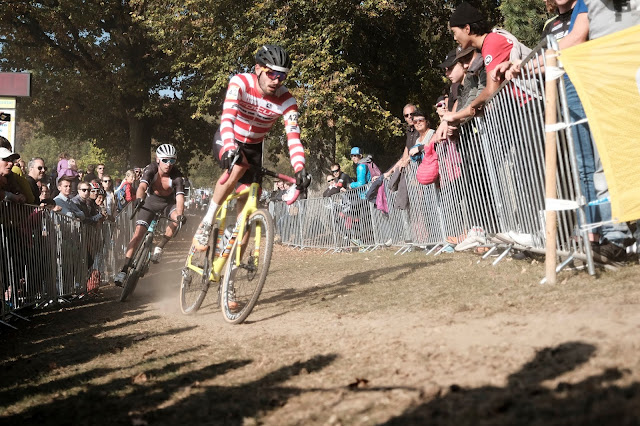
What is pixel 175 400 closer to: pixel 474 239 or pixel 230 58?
pixel 474 239

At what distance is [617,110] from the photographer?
6.09 metres

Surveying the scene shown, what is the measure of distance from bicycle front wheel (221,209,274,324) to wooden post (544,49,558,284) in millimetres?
2444

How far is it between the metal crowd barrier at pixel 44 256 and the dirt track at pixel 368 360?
2.19 feet

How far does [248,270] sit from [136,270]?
379cm

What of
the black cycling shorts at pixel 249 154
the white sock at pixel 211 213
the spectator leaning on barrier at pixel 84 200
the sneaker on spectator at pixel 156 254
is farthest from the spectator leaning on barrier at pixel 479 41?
the spectator leaning on barrier at pixel 84 200

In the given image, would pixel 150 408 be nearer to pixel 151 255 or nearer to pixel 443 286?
pixel 443 286

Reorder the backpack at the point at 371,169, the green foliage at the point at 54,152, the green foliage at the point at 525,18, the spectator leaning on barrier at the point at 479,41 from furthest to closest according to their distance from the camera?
the green foliage at the point at 54,152 → the green foliage at the point at 525,18 → the backpack at the point at 371,169 → the spectator leaning on barrier at the point at 479,41

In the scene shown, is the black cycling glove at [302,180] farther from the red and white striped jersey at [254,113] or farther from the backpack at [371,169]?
the backpack at [371,169]

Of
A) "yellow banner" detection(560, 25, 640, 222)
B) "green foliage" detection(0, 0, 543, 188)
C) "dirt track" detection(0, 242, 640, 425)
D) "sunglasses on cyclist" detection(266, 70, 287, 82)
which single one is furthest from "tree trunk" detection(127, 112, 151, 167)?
"yellow banner" detection(560, 25, 640, 222)

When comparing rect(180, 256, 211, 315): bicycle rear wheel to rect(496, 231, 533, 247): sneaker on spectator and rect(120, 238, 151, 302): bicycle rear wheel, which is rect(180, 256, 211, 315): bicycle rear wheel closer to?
rect(120, 238, 151, 302): bicycle rear wheel

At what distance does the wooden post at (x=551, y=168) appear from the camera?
6.29 meters

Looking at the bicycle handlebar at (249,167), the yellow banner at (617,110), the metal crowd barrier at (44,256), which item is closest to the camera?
the yellow banner at (617,110)

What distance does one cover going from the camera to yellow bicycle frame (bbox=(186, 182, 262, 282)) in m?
7.64

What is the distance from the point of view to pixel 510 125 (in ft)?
25.4
